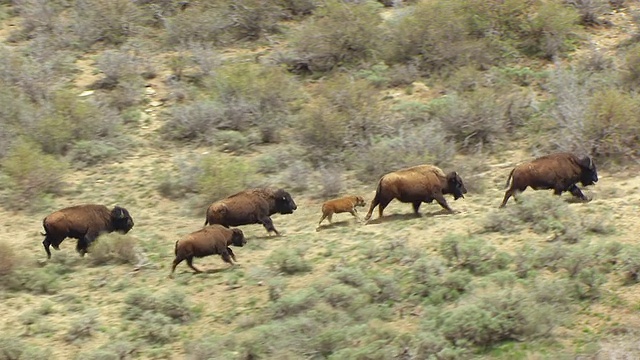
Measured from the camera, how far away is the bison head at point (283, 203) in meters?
18.9

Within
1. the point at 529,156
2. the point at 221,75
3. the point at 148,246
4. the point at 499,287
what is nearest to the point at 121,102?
the point at 221,75

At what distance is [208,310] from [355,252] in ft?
8.93

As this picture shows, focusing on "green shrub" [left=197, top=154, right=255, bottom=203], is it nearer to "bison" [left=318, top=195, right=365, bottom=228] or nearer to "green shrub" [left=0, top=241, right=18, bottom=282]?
"bison" [left=318, top=195, right=365, bottom=228]

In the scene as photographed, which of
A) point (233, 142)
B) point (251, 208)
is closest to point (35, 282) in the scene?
point (251, 208)

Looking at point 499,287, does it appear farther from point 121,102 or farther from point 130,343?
point 121,102

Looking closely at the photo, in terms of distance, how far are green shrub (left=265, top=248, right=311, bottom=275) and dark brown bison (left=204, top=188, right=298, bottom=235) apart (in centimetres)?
214

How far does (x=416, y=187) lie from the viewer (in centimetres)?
1838

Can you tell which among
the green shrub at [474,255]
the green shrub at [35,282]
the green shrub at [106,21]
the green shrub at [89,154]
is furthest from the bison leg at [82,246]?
the green shrub at [106,21]

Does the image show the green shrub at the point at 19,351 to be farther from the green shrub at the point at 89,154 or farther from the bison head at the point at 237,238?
the green shrub at the point at 89,154

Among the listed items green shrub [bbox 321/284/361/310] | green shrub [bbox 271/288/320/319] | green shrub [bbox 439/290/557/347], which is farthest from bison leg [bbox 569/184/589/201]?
green shrub [bbox 271/288/320/319]

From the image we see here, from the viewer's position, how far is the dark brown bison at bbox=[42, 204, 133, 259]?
1781 centimetres

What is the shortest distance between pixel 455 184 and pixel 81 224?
6.76m

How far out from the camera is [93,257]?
1778 cm

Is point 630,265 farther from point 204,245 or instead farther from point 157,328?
point 157,328
